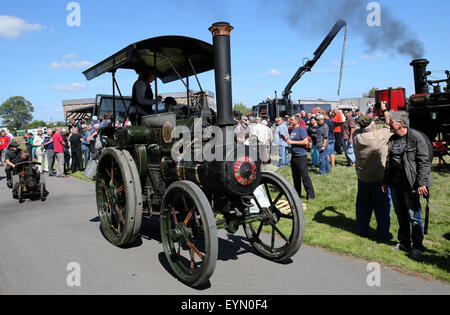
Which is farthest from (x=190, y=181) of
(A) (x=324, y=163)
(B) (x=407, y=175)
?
(A) (x=324, y=163)

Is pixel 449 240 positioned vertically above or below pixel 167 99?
below

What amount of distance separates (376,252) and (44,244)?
411 centimetres

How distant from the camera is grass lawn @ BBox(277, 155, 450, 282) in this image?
367 centimetres

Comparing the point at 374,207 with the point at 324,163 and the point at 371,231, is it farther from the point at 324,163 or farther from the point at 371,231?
the point at 324,163

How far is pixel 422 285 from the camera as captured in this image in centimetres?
314

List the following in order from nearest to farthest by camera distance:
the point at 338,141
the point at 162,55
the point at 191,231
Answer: the point at 191,231 → the point at 162,55 → the point at 338,141

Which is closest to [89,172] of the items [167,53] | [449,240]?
[167,53]

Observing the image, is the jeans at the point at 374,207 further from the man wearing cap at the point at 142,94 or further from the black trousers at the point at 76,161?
the black trousers at the point at 76,161

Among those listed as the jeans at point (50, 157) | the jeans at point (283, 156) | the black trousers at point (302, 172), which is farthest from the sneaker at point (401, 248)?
the jeans at point (50, 157)

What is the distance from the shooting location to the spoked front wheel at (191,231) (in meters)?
2.87

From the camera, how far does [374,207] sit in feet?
14.7

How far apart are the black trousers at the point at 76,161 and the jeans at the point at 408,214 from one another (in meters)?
10.9

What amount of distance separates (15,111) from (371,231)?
5442 inches
